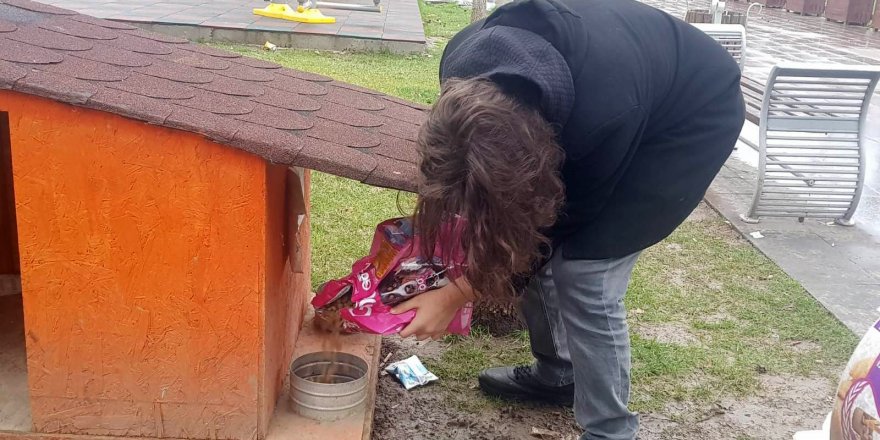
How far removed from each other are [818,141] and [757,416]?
269cm

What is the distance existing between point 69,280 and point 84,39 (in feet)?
2.77

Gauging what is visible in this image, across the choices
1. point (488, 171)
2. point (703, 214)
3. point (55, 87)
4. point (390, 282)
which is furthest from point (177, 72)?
point (703, 214)

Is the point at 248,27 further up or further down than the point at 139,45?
further down

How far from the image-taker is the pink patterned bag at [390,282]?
7.30ft

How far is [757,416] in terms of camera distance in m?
2.90

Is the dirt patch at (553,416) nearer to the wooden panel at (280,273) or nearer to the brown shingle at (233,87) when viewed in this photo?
the wooden panel at (280,273)

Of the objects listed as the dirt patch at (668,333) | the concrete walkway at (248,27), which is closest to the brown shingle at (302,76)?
the dirt patch at (668,333)

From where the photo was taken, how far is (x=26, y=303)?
216 centimetres

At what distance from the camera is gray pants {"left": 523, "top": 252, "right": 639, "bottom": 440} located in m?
2.18

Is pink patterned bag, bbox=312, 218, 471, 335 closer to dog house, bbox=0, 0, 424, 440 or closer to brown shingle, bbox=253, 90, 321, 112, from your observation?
dog house, bbox=0, 0, 424, 440

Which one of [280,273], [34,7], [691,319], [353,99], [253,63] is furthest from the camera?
[691,319]

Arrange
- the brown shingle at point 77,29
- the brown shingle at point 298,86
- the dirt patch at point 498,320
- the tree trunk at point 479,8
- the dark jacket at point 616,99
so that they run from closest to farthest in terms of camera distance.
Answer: the dark jacket at point 616,99 → the brown shingle at point 77,29 → the brown shingle at point 298,86 → the dirt patch at point 498,320 → the tree trunk at point 479,8

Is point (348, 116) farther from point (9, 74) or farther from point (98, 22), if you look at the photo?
point (98, 22)

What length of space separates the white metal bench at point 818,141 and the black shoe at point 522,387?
256 centimetres
